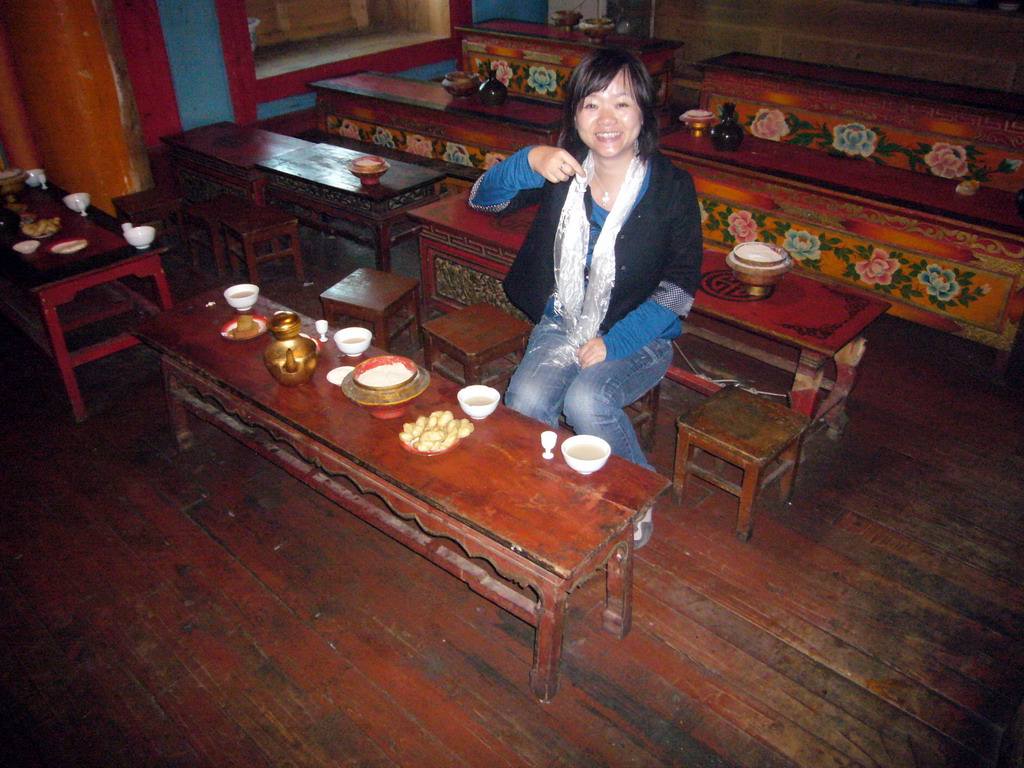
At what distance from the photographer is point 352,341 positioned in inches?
118

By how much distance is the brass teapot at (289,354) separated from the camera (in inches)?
110

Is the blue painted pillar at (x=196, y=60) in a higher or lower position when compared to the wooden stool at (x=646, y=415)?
higher

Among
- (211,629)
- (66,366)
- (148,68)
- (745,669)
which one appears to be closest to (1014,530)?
(745,669)

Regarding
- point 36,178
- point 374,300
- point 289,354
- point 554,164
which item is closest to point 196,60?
point 36,178

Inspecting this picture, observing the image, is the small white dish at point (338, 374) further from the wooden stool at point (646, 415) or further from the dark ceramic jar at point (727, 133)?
the dark ceramic jar at point (727, 133)

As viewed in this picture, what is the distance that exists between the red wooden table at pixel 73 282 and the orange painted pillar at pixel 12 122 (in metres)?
2.00

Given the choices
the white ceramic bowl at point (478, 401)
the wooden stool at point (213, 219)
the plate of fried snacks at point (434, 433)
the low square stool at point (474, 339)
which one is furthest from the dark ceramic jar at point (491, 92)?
the plate of fried snacks at point (434, 433)

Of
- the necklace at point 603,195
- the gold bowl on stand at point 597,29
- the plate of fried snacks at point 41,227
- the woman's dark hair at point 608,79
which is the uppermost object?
the woman's dark hair at point 608,79

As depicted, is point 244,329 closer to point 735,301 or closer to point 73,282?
point 73,282

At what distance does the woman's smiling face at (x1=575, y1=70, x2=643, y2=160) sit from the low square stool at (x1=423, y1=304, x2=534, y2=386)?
1.06 m

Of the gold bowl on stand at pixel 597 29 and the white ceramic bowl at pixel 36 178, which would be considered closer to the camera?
the white ceramic bowl at pixel 36 178

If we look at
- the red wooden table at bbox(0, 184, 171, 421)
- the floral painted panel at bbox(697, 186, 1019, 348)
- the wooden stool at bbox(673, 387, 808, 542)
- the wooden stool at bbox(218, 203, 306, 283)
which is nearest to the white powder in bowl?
the wooden stool at bbox(673, 387, 808, 542)

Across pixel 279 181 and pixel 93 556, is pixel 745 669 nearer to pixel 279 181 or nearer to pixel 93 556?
pixel 93 556

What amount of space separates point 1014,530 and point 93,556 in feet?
12.4
